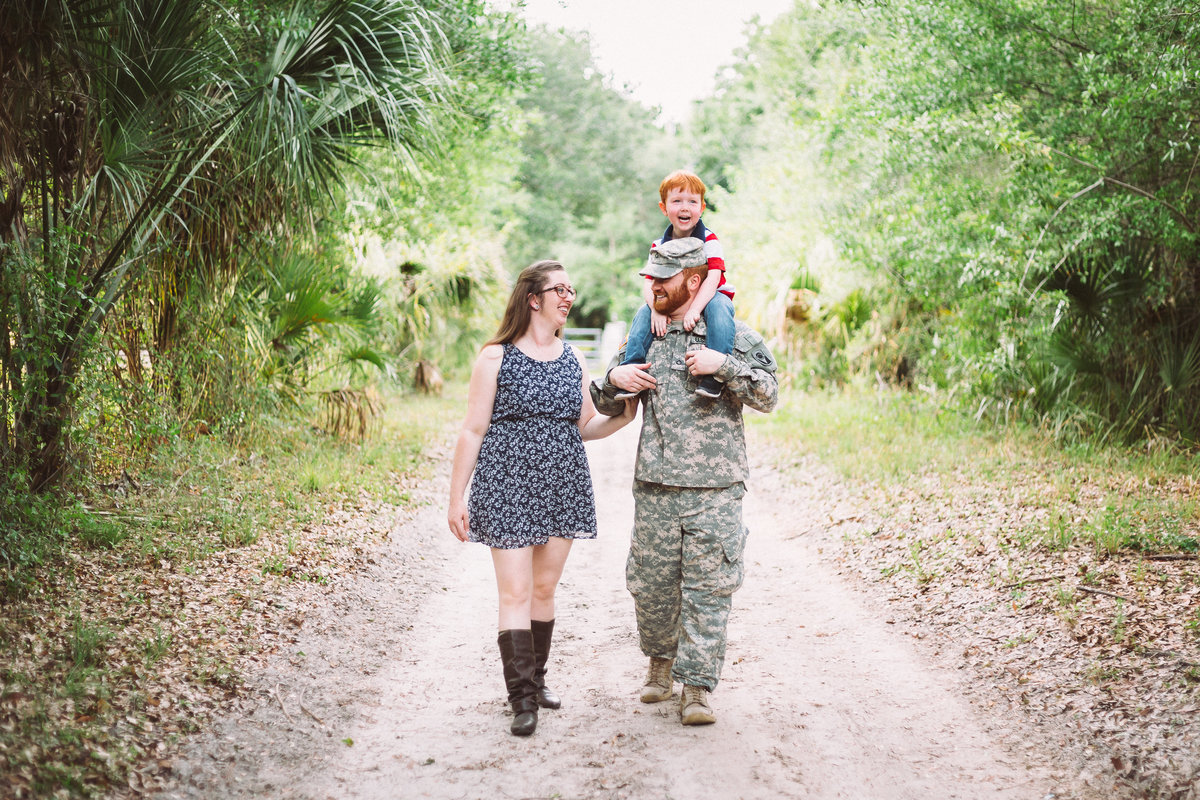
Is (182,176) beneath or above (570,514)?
above

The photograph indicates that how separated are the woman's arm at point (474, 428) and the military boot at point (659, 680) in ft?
3.52

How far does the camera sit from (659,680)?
413 centimetres

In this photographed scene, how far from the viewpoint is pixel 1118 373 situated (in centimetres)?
908

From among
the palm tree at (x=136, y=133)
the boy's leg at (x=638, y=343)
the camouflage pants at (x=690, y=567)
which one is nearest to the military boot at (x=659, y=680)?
the camouflage pants at (x=690, y=567)

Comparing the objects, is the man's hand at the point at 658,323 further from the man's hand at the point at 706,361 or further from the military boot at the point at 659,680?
the military boot at the point at 659,680

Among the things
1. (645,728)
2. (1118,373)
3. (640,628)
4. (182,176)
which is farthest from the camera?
(1118,373)

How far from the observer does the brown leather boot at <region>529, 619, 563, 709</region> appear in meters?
4.05

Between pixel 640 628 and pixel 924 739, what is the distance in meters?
1.27

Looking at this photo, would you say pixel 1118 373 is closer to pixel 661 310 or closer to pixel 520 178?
pixel 661 310

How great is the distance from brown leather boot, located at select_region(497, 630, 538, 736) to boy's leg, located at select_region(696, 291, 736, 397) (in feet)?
4.25

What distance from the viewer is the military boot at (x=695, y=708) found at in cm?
380

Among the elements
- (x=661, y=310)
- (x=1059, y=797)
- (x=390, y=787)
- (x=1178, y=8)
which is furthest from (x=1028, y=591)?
(x=1178, y=8)

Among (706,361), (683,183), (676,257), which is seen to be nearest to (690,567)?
(706,361)

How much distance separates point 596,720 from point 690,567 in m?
0.79
